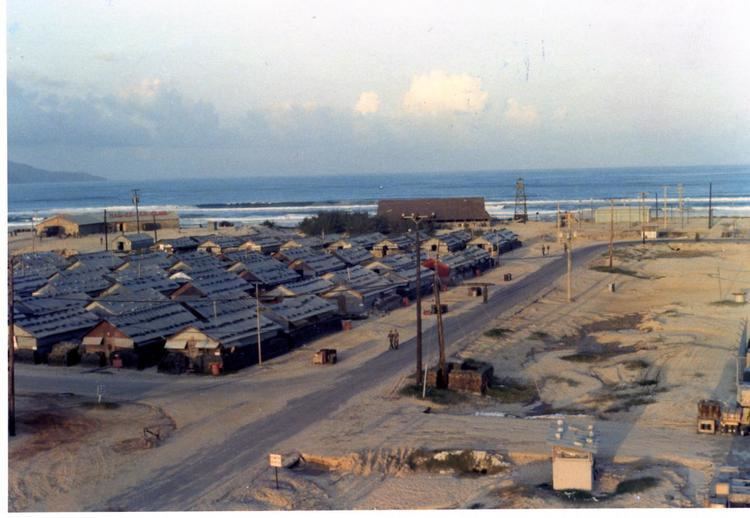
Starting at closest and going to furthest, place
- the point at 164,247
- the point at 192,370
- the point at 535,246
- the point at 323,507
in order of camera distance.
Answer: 1. the point at 323,507
2. the point at 192,370
3. the point at 164,247
4. the point at 535,246

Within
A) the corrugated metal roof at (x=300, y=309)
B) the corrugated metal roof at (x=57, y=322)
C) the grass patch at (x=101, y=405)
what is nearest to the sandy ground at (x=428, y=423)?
the grass patch at (x=101, y=405)

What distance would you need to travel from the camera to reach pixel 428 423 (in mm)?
16219

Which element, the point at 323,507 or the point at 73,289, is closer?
Answer: the point at 323,507

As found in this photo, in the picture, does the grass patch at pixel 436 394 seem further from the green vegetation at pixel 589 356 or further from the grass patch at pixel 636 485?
the grass patch at pixel 636 485

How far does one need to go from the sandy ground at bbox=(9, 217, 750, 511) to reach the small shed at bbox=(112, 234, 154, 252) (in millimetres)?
28577

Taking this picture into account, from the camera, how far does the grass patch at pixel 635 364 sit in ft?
68.9

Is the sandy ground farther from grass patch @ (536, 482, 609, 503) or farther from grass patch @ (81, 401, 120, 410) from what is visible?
grass patch @ (81, 401, 120, 410)

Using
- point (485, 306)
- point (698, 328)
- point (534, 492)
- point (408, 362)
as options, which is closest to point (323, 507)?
point (534, 492)

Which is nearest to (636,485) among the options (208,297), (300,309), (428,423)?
(428,423)

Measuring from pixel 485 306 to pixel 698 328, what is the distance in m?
7.40

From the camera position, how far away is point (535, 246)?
176 feet

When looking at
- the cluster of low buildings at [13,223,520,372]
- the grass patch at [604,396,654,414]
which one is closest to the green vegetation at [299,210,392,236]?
the cluster of low buildings at [13,223,520,372]

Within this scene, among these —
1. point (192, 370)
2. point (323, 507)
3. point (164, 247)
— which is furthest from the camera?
point (164, 247)

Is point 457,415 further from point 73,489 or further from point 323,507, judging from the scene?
point 73,489
